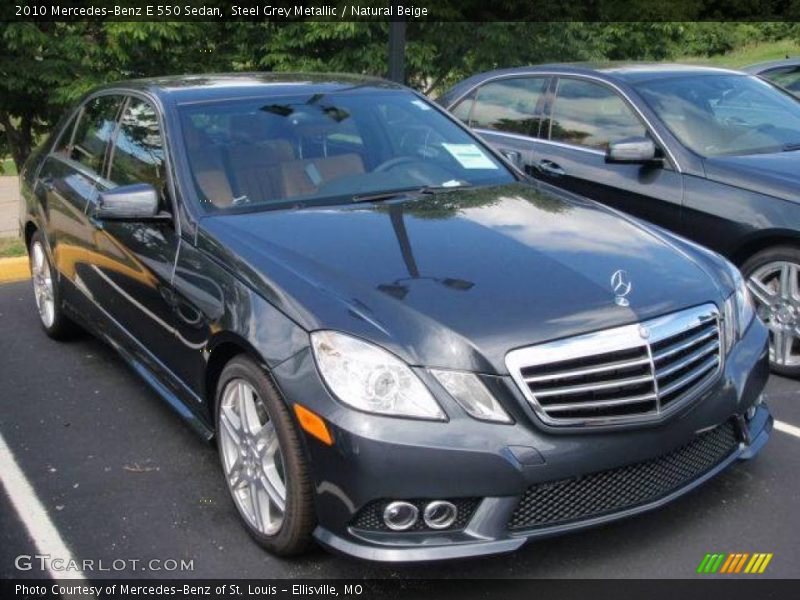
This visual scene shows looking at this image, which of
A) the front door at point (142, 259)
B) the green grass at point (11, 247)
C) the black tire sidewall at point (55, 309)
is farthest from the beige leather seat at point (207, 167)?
the green grass at point (11, 247)

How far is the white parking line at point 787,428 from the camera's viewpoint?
4.14 metres

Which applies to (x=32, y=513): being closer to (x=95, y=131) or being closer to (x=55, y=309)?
(x=55, y=309)

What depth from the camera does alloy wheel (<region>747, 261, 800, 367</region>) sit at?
475cm

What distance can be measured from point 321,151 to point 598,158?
223 centimetres

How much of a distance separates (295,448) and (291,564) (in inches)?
19.3

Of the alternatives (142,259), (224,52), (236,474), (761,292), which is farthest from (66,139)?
(224,52)

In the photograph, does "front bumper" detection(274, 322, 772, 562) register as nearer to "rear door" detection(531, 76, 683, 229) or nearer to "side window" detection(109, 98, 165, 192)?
"side window" detection(109, 98, 165, 192)

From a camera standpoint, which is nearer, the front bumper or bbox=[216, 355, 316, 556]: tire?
the front bumper

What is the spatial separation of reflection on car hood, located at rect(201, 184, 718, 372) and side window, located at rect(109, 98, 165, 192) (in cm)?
62

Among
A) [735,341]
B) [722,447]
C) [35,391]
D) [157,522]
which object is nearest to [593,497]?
[722,447]

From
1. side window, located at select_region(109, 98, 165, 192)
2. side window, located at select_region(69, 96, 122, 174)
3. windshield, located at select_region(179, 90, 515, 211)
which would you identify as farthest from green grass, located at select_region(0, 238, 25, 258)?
windshield, located at select_region(179, 90, 515, 211)

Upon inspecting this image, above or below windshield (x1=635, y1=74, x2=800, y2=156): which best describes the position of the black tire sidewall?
below

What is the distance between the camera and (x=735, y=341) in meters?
3.31

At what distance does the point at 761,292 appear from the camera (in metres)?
4.88
